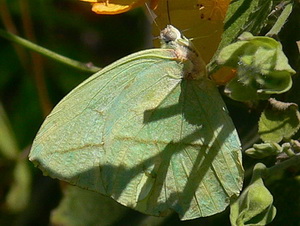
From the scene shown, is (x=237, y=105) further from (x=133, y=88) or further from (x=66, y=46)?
(x=66, y=46)

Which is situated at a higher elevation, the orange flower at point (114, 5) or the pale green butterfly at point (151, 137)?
the orange flower at point (114, 5)

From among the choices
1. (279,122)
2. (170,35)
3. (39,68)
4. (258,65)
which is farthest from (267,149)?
(39,68)

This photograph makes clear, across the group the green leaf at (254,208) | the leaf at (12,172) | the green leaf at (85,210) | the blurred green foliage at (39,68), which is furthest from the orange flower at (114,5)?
the leaf at (12,172)

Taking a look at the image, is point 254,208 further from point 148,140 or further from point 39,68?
point 39,68

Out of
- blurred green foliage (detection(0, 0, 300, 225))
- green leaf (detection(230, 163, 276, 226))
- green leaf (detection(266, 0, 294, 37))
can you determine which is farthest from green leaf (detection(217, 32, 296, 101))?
blurred green foliage (detection(0, 0, 300, 225))

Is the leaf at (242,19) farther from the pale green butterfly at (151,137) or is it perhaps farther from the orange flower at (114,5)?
the orange flower at (114,5)

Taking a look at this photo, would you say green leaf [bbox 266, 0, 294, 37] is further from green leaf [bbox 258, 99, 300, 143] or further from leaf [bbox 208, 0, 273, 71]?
green leaf [bbox 258, 99, 300, 143]

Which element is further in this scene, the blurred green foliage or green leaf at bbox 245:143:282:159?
the blurred green foliage
